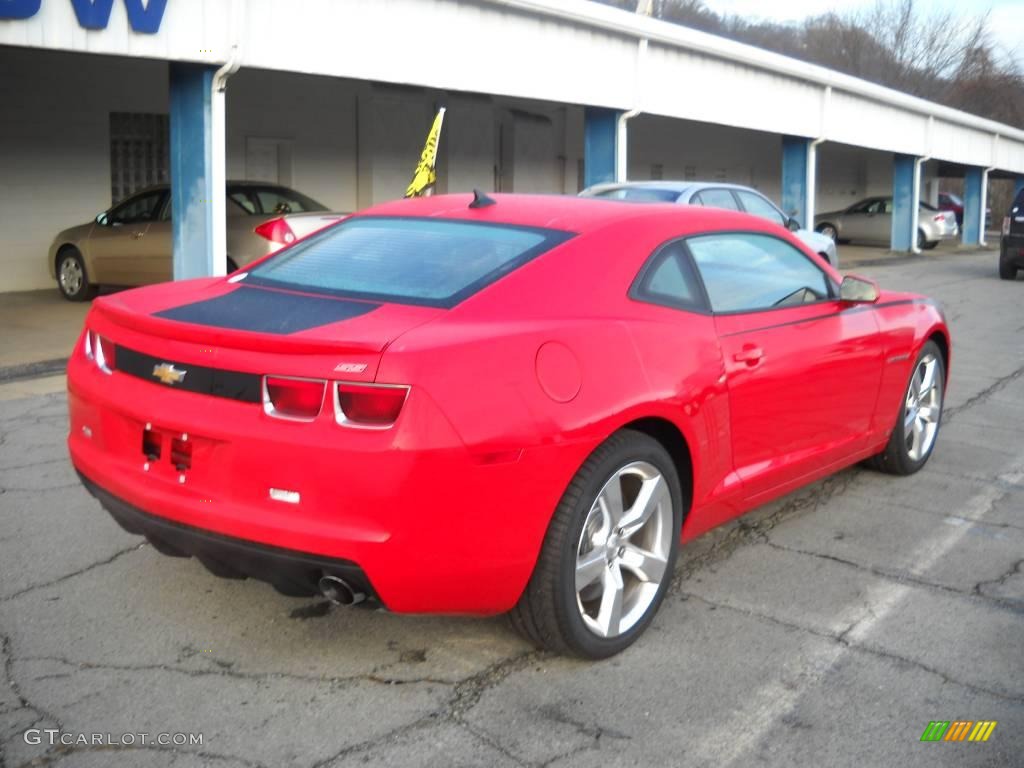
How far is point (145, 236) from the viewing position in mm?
13445

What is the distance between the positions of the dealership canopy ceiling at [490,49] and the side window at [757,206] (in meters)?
3.67

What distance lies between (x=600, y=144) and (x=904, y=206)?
15130 mm

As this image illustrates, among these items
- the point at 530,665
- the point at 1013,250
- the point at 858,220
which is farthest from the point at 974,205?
the point at 530,665

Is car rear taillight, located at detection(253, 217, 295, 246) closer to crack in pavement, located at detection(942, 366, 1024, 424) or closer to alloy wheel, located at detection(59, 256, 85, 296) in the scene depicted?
alloy wheel, located at detection(59, 256, 85, 296)

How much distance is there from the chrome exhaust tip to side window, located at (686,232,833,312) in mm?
1864

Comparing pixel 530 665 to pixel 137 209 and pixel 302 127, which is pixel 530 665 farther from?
pixel 302 127

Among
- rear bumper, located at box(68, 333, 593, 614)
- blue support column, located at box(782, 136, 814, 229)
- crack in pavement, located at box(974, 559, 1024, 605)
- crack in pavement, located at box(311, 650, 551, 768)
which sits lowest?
crack in pavement, located at box(311, 650, 551, 768)

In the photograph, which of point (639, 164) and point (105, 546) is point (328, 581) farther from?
point (639, 164)

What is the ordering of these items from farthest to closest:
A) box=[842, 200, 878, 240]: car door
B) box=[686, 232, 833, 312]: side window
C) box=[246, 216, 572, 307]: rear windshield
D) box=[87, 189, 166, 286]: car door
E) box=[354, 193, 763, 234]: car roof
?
box=[842, 200, 878, 240]: car door, box=[87, 189, 166, 286]: car door, box=[686, 232, 833, 312]: side window, box=[354, 193, 763, 234]: car roof, box=[246, 216, 572, 307]: rear windshield

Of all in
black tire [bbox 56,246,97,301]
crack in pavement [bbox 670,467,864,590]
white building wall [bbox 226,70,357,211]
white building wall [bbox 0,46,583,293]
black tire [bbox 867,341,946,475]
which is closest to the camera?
crack in pavement [bbox 670,467,864,590]

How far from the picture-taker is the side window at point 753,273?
455 cm

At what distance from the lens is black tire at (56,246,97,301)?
1391cm

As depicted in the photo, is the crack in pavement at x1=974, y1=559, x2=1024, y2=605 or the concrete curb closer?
the crack in pavement at x1=974, y1=559, x2=1024, y2=605

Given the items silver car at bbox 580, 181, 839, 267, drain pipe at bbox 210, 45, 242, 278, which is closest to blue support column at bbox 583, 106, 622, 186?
silver car at bbox 580, 181, 839, 267
